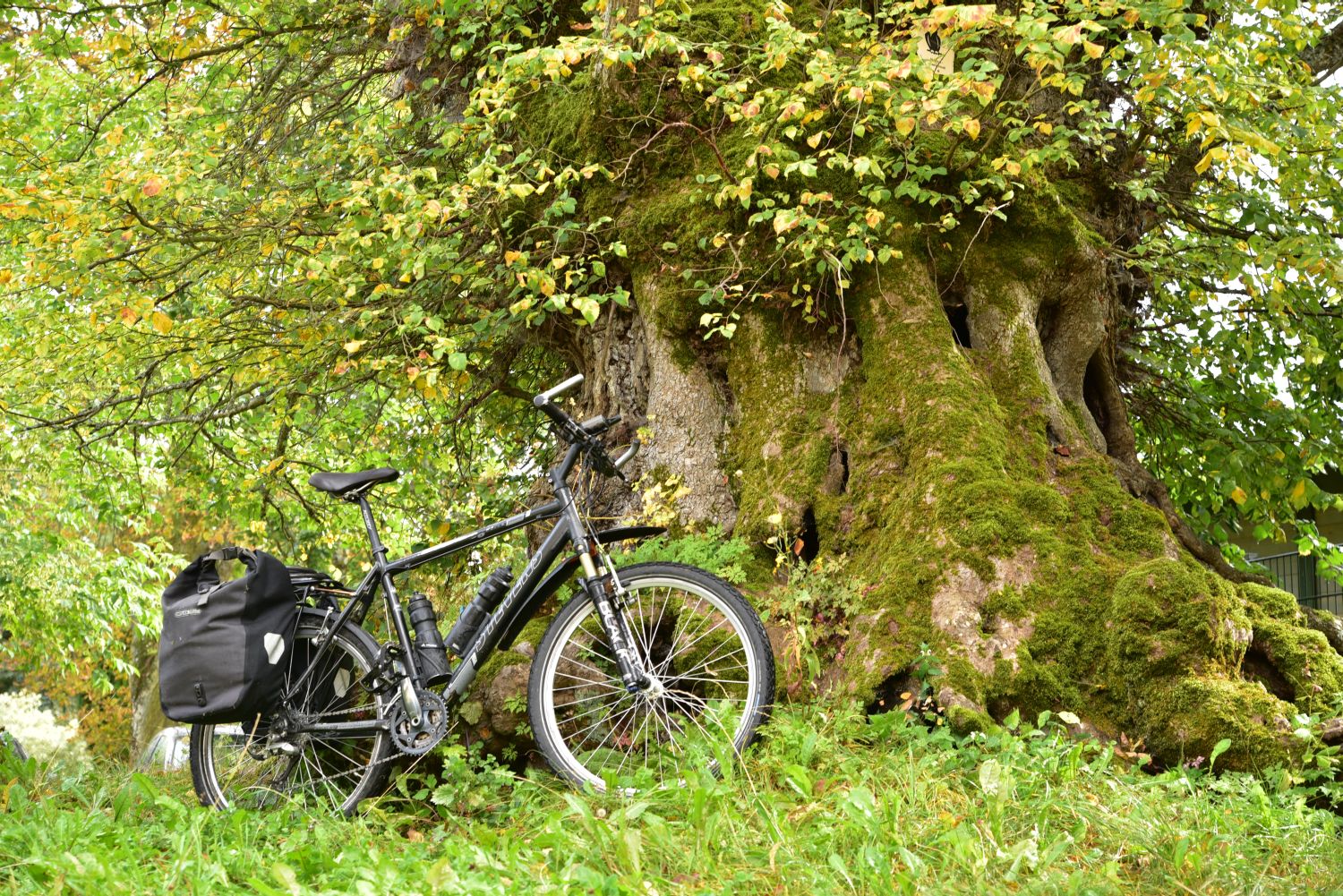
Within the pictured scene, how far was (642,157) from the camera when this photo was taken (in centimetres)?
609

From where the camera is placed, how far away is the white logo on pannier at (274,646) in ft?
14.9

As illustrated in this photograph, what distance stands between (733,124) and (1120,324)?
9.03ft

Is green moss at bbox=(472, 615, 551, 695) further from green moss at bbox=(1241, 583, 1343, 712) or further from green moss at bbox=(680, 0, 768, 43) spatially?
green moss at bbox=(680, 0, 768, 43)

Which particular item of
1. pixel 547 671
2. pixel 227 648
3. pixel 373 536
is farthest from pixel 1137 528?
pixel 227 648

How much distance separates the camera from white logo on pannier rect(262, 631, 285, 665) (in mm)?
4547

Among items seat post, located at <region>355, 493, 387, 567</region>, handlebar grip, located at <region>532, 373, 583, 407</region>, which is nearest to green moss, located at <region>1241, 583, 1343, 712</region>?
handlebar grip, located at <region>532, 373, 583, 407</region>

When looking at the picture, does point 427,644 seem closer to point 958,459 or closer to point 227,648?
point 227,648

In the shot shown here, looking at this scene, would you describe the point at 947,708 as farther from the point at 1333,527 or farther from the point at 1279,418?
the point at 1333,527

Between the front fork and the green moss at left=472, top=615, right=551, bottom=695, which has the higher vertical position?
the front fork

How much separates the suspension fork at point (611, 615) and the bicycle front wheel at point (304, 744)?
0.98m

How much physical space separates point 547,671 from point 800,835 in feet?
4.02

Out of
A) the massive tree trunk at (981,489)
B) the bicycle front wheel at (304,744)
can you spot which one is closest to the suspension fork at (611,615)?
the massive tree trunk at (981,489)

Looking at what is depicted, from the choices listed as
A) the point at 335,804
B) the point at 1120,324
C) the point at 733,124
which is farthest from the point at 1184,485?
the point at 335,804

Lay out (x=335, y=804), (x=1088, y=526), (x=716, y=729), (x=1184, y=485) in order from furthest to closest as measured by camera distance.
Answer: (x=1184, y=485), (x=1088, y=526), (x=335, y=804), (x=716, y=729)
